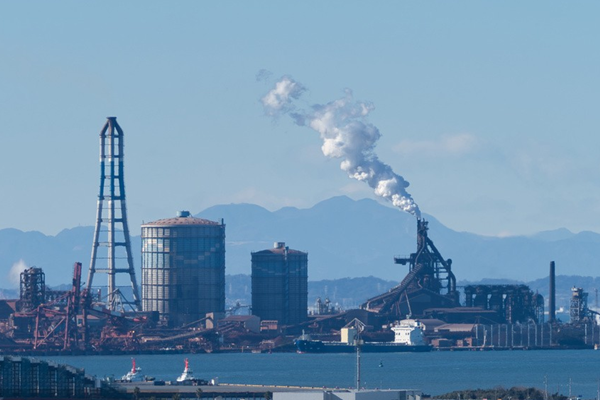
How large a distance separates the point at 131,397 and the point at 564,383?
60.2 metres

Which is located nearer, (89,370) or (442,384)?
(442,384)

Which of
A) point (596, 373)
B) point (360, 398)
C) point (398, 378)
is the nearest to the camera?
point (360, 398)

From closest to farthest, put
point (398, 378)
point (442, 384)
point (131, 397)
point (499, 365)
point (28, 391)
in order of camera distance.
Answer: point (28, 391)
point (131, 397)
point (442, 384)
point (398, 378)
point (499, 365)

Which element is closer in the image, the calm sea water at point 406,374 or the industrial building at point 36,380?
the industrial building at point 36,380

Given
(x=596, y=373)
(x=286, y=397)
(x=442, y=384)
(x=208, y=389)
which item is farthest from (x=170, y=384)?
(x=596, y=373)

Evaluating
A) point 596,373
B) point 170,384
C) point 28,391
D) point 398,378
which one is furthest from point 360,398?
point 596,373

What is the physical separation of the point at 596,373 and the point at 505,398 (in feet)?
227

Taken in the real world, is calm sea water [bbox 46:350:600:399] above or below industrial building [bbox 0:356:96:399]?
below

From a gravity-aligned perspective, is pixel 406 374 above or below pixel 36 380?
below

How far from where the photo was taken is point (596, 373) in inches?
7023

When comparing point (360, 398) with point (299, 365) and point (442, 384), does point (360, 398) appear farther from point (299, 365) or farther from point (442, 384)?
point (299, 365)

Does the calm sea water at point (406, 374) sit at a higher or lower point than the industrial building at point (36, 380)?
lower

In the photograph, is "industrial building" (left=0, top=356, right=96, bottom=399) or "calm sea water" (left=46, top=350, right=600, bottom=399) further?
"calm sea water" (left=46, top=350, right=600, bottom=399)

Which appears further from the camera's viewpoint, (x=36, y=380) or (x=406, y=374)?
(x=406, y=374)
